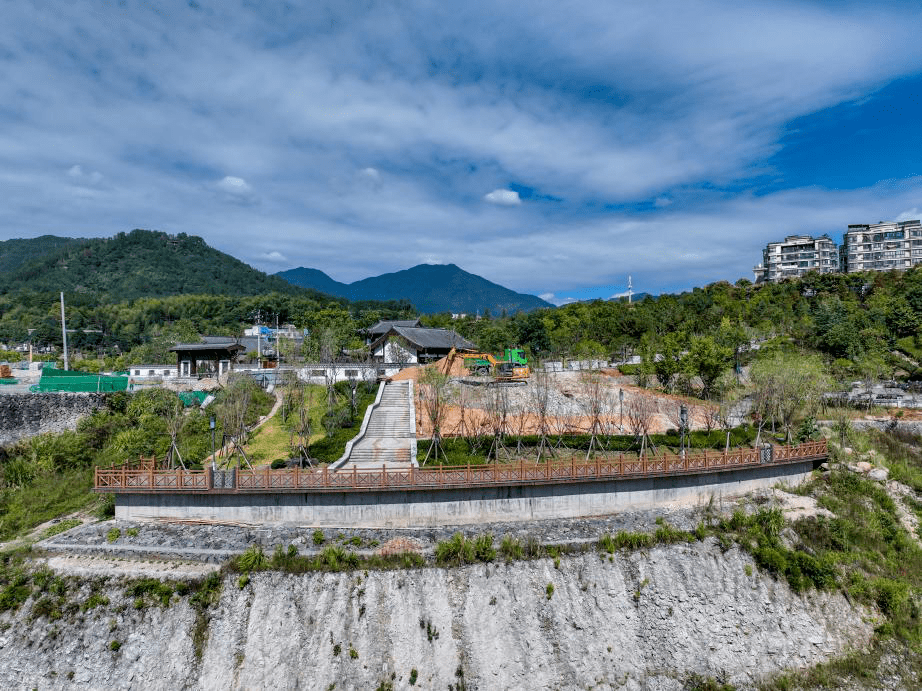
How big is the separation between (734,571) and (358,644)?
12.5m

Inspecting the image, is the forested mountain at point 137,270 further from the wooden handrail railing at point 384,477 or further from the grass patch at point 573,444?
the grass patch at point 573,444

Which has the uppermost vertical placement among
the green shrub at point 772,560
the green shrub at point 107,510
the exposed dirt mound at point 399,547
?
the green shrub at point 107,510

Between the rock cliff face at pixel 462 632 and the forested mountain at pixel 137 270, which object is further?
the forested mountain at pixel 137 270

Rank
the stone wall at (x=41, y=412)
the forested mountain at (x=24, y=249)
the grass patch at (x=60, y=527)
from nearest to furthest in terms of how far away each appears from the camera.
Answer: the grass patch at (x=60, y=527)
the stone wall at (x=41, y=412)
the forested mountain at (x=24, y=249)

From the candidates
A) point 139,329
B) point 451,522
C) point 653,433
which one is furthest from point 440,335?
point 139,329

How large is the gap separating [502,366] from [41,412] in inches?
1156

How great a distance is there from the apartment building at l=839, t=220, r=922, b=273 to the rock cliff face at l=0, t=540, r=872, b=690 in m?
85.0

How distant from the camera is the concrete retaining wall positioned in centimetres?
1766

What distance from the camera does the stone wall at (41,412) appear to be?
26953mm

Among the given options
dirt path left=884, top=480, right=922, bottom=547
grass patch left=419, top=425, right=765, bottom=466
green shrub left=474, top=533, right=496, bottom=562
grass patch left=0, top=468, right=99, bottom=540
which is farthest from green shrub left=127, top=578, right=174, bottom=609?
dirt path left=884, top=480, right=922, bottom=547

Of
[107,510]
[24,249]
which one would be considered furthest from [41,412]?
[24,249]

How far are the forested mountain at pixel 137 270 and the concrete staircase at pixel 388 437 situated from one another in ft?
365

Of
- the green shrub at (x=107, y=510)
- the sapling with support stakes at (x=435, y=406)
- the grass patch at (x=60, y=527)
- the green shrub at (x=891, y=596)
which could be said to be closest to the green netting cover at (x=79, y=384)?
the green shrub at (x=107, y=510)

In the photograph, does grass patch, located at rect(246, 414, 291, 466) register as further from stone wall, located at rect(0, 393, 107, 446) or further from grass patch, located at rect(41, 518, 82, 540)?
stone wall, located at rect(0, 393, 107, 446)
